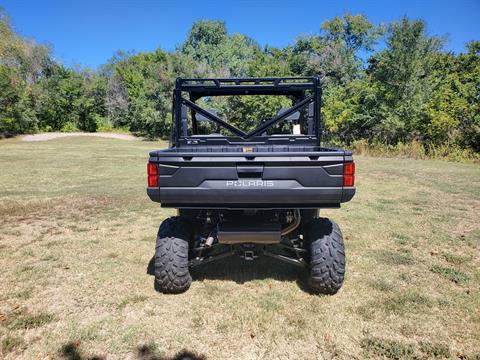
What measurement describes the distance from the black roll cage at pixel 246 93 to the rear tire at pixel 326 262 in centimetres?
112

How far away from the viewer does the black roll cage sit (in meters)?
4.02

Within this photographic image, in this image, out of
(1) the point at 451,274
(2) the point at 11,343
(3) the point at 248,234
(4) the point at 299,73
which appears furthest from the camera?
(4) the point at 299,73

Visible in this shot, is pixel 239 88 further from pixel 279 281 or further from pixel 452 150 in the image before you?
pixel 452 150

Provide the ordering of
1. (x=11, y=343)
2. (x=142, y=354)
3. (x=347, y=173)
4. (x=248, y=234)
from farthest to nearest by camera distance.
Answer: (x=248, y=234) < (x=347, y=173) < (x=11, y=343) < (x=142, y=354)


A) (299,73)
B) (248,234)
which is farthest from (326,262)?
(299,73)

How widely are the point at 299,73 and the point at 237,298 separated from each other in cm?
3614

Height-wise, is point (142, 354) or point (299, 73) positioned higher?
point (299, 73)

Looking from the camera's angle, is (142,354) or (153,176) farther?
(153,176)

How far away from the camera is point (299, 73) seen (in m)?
37.3

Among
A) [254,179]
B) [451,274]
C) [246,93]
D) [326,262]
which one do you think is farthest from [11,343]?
[451,274]

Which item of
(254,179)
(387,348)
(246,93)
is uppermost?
(246,93)

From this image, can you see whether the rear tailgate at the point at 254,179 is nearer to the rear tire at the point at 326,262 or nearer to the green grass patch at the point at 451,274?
the rear tire at the point at 326,262

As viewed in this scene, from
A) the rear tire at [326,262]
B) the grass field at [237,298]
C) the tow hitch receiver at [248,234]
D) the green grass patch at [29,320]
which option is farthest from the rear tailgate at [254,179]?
the green grass patch at [29,320]

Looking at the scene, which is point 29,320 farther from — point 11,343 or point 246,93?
point 246,93
